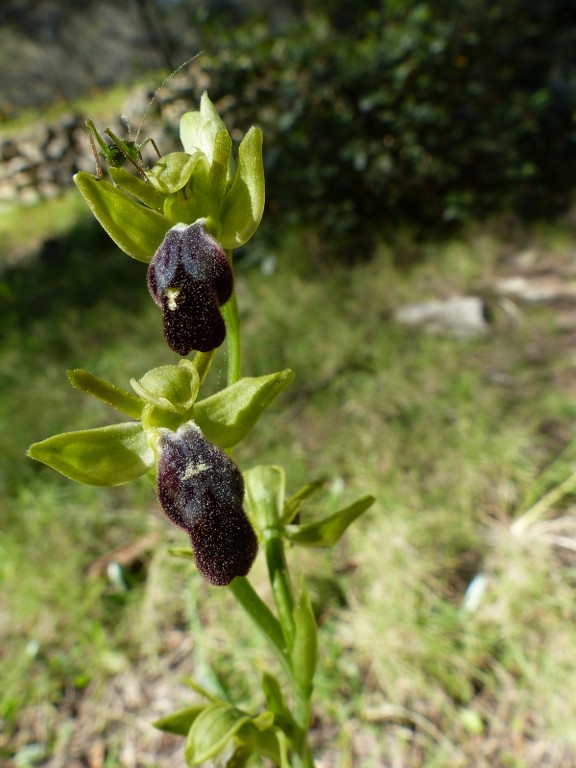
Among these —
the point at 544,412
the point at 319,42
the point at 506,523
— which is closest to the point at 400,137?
the point at 319,42

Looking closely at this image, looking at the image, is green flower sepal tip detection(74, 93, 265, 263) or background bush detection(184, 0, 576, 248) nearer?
green flower sepal tip detection(74, 93, 265, 263)

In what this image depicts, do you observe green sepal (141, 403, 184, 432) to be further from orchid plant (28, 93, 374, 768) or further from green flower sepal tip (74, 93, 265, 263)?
green flower sepal tip (74, 93, 265, 263)

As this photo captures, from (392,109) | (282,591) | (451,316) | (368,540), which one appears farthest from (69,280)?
(282,591)

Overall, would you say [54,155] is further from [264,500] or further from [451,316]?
[264,500]

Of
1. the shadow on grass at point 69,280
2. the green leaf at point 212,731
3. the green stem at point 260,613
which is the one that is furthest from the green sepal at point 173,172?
the shadow on grass at point 69,280

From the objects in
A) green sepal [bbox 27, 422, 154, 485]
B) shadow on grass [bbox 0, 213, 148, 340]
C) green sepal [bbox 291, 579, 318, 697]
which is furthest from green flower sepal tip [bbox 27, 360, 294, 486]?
shadow on grass [bbox 0, 213, 148, 340]

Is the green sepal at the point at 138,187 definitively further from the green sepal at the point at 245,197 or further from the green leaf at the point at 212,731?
the green leaf at the point at 212,731

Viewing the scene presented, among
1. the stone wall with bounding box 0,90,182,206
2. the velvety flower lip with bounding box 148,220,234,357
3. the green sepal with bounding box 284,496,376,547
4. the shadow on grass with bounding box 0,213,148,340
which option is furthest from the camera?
the stone wall with bounding box 0,90,182,206

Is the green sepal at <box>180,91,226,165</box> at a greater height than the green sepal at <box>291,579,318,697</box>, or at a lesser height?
greater
